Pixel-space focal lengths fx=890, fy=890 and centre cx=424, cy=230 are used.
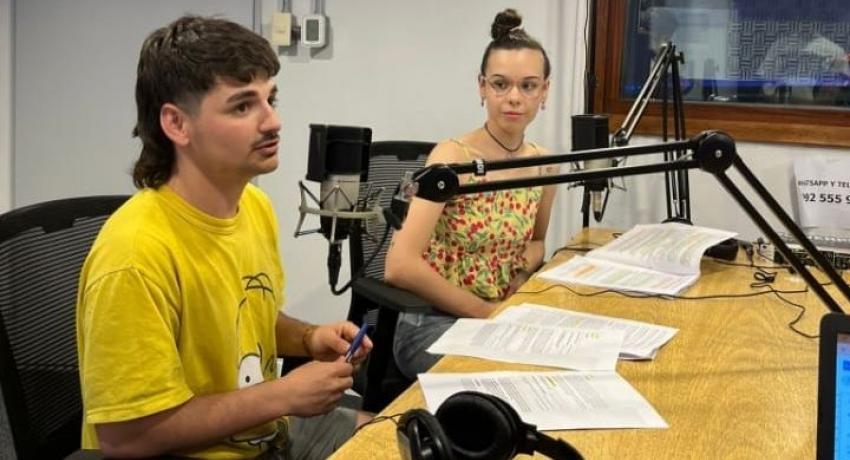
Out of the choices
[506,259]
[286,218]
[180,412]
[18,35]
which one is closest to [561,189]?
[506,259]

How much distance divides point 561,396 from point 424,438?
52 centimetres

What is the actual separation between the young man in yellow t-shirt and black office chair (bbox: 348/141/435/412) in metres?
0.34

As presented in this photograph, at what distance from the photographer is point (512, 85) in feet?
7.22

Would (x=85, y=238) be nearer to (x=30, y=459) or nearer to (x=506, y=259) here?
(x=30, y=459)

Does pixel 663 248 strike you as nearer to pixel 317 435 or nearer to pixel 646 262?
pixel 646 262

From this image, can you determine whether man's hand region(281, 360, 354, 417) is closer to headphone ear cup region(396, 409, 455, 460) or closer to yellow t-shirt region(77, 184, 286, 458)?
yellow t-shirt region(77, 184, 286, 458)

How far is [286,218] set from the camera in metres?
3.23

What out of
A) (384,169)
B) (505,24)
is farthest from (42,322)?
(505,24)

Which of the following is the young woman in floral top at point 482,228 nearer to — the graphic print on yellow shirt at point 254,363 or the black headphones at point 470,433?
the graphic print on yellow shirt at point 254,363

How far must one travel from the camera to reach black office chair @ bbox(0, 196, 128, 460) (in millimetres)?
1244

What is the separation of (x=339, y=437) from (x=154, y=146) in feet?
2.01

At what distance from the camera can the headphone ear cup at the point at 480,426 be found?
2.64 feet

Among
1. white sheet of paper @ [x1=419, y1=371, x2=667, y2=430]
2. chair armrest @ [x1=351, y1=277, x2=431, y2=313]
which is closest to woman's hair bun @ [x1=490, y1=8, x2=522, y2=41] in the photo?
chair armrest @ [x1=351, y1=277, x2=431, y2=313]

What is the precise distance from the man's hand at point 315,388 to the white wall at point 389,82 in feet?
4.78
